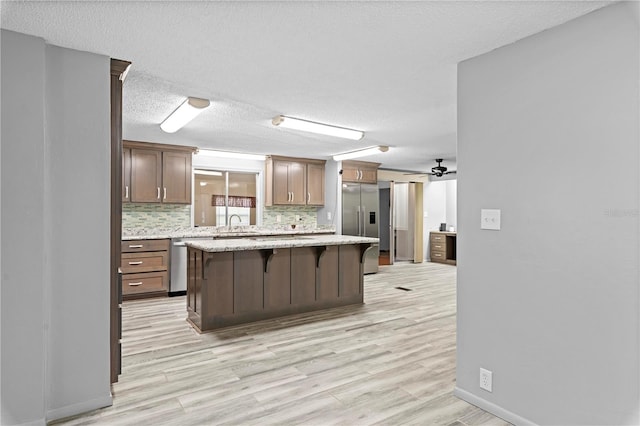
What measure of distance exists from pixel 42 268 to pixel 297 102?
246 cm

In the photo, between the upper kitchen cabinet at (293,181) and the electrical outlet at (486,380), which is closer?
the electrical outlet at (486,380)

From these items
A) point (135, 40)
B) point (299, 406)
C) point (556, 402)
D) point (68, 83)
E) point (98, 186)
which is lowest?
point (299, 406)

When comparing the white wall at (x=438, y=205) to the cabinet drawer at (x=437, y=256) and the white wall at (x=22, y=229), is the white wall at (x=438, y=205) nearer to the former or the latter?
the cabinet drawer at (x=437, y=256)

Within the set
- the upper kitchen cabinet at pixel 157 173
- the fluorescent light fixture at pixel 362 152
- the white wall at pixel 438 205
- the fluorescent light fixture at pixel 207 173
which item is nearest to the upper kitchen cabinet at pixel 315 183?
the fluorescent light fixture at pixel 362 152

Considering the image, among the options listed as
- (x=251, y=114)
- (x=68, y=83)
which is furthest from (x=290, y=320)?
(x=68, y=83)

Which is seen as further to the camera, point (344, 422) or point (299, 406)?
point (299, 406)

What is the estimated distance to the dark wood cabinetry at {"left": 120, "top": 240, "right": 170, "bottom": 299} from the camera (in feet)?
17.3

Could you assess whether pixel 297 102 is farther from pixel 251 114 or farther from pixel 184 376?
pixel 184 376

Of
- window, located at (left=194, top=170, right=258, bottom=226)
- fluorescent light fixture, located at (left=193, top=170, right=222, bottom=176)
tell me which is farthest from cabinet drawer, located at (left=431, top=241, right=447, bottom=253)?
fluorescent light fixture, located at (left=193, top=170, right=222, bottom=176)

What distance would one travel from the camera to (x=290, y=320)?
170 inches

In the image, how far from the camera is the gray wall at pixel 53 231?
6.81 feet

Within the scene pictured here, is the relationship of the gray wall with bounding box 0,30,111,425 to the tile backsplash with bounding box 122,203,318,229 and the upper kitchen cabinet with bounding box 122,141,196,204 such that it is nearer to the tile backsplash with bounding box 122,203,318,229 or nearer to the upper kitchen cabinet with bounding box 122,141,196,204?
the upper kitchen cabinet with bounding box 122,141,196,204

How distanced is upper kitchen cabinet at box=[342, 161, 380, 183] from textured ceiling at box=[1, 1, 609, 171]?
10.8 feet

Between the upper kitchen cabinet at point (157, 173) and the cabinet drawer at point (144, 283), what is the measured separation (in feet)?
3.88
